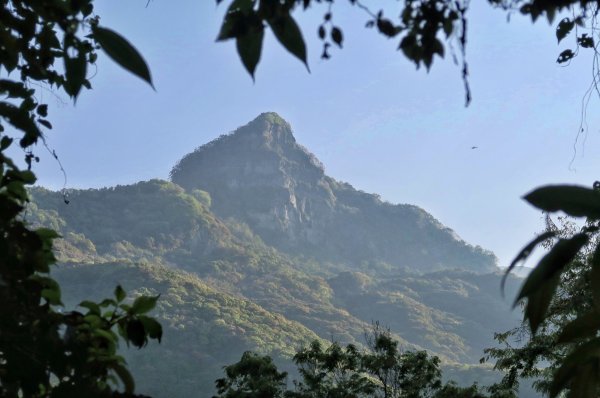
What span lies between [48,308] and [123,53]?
48 centimetres

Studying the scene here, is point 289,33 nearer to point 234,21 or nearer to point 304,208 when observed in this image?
point 234,21

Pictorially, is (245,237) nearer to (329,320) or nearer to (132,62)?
(329,320)

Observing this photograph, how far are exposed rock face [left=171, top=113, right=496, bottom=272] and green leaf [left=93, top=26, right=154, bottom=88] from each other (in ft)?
260

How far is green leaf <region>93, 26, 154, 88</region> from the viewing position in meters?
0.53

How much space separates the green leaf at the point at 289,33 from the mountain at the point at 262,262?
3423 cm

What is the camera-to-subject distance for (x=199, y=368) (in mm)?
39469

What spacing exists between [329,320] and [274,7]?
5882 centimetres

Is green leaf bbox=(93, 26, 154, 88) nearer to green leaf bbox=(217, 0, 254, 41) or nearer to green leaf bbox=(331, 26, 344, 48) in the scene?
green leaf bbox=(217, 0, 254, 41)

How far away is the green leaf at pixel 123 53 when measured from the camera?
530mm

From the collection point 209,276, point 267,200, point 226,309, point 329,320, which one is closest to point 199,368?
point 226,309

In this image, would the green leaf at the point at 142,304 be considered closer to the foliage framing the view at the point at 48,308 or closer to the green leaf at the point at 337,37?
the foliage framing the view at the point at 48,308

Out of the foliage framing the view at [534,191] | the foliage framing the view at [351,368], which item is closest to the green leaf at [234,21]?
the foliage framing the view at [534,191]

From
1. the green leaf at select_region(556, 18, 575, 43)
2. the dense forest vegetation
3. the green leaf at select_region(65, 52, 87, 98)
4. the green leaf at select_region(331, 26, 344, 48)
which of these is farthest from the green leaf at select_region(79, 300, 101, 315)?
the green leaf at select_region(556, 18, 575, 43)

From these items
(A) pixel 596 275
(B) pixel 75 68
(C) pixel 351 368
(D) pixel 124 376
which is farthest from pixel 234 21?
(C) pixel 351 368
